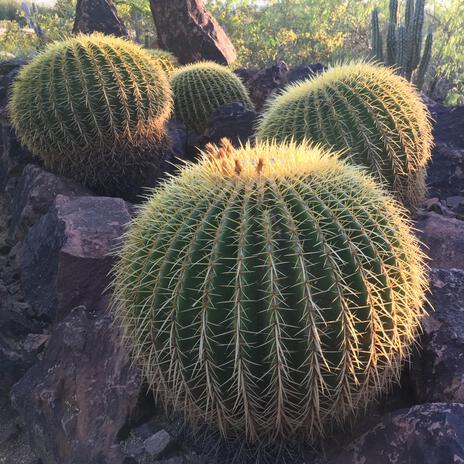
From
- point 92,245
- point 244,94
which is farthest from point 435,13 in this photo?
point 92,245

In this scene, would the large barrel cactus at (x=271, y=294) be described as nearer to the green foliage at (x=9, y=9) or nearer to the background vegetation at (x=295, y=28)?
the background vegetation at (x=295, y=28)

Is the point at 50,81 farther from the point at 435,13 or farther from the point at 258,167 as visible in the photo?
the point at 435,13

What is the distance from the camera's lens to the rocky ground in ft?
6.42

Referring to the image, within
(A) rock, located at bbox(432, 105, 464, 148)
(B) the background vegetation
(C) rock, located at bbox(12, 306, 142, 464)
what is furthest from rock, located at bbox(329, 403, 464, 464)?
(B) the background vegetation

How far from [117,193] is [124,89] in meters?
0.91

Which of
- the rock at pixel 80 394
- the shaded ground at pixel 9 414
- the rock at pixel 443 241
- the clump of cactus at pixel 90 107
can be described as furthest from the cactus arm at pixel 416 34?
the rock at pixel 80 394

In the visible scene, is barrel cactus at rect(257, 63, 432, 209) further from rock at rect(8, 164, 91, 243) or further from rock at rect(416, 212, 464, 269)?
rock at rect(8, 164, 91, 243)

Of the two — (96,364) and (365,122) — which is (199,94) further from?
(96,364)

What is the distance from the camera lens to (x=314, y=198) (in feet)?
→ 5.96

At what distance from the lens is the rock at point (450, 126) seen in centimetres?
486

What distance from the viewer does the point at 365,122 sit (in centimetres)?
322

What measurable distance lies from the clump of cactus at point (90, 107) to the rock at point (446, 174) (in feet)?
7.73

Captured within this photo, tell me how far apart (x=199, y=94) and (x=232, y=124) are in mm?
769

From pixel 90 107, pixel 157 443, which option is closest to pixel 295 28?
pixel 90 107
